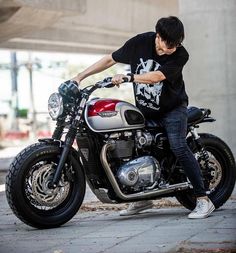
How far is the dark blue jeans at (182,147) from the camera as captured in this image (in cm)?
696

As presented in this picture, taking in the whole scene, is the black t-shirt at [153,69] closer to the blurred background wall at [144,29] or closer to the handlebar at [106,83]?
the handlebar at [106,83]

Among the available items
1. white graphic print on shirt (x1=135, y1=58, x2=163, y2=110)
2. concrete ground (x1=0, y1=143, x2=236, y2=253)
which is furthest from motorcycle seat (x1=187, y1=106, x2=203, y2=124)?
concrete ground (x1=0, y1=143, x2=236, y2=253)

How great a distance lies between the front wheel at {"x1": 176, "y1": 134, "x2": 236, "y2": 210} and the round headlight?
56.0 inches

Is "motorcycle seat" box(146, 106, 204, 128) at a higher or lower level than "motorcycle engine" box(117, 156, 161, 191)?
higher

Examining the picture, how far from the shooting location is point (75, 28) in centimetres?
3086

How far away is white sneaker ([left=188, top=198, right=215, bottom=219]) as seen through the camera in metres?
6.93

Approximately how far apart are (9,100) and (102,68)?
54659 millimetres

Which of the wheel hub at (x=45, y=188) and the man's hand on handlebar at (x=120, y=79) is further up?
the man's hand on handlebar at (x=120, y=79)

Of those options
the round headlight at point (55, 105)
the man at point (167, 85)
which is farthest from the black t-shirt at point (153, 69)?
the round headlight at point (55, 105)

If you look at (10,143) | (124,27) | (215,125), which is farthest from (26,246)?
(10,143)

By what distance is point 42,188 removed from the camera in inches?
261

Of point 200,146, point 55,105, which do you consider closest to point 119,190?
point 55,105

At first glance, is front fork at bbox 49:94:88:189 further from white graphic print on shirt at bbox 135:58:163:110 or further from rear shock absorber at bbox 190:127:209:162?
rear shock absorber at bbox 190:127:209:162

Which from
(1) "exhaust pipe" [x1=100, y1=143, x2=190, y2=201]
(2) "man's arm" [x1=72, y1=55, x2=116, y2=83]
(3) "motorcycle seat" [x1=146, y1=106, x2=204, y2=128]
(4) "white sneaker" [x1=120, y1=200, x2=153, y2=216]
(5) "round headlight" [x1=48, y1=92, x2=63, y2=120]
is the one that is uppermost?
(2) "man's arm" [x1=72, y1=55, x2=116, y2=83]
